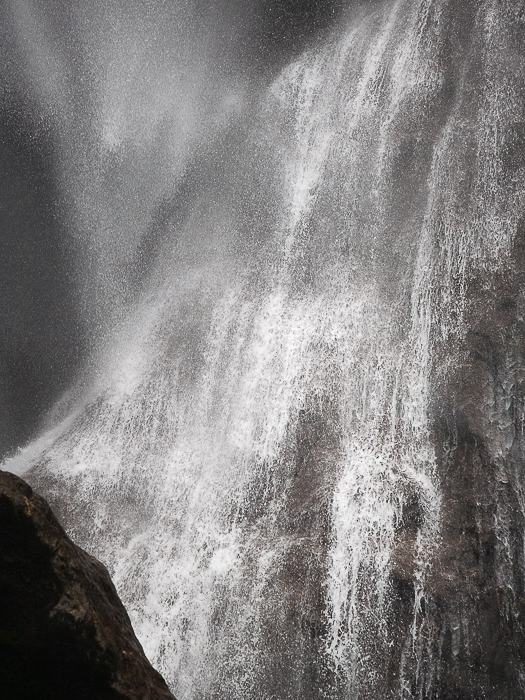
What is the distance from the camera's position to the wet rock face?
3.73 meters

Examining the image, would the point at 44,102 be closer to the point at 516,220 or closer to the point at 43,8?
the point at 43,8

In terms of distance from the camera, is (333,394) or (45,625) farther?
(333,394)

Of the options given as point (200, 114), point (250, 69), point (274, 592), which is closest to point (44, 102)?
point (200, 114)

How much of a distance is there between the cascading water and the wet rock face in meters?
5.77

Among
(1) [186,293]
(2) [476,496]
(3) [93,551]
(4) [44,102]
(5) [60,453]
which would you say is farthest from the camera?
(4) [44,102]

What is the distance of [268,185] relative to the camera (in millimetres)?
14367

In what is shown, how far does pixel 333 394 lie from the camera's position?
36.7 ft

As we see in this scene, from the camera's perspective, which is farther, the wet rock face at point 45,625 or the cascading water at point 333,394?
the cascading water at point 333,394

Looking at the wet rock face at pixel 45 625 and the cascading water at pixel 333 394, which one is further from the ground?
the cascading water at pixel 333 394

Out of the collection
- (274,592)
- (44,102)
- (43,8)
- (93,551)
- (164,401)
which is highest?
(43,8)

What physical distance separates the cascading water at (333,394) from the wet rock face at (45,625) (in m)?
5.77

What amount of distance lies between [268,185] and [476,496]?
336 inches

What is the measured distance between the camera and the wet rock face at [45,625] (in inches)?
147

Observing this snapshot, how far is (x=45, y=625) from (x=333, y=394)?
26.0 feet
